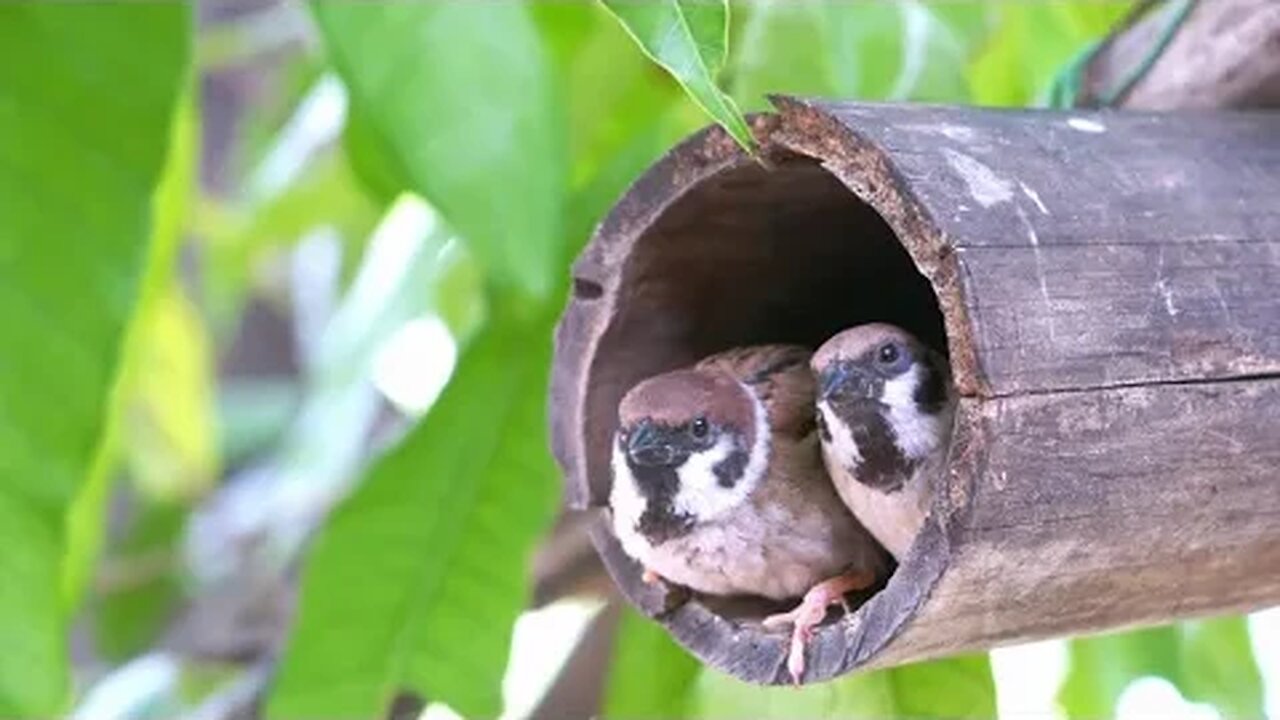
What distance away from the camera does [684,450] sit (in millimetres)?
1360

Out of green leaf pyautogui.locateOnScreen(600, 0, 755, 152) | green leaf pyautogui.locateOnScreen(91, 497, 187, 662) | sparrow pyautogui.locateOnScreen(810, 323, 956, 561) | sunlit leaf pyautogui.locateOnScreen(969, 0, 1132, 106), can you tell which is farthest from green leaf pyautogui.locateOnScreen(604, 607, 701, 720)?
green leaf pyautogui.locateOnScreen(91, 497, 187, 662)

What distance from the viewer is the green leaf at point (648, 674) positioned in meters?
→ 1.54

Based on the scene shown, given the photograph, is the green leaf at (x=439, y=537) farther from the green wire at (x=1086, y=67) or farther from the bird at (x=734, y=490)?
the green wire at (x=1086, y=67)

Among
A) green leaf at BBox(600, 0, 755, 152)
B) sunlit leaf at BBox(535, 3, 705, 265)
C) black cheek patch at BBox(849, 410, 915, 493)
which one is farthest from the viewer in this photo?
sunlit leaf at BBox(535, 3, 705, 265)

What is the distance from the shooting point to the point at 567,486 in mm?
1339

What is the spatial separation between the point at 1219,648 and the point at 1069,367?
2.39 ft

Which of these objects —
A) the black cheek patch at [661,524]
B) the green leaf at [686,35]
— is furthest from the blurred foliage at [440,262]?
the black cheek patch at [661,524]

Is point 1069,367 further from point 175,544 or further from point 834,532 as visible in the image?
point 175,544

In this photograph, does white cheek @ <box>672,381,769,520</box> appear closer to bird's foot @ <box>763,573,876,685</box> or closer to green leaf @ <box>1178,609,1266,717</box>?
bird's foot @ <box>763,573,876,685</box>

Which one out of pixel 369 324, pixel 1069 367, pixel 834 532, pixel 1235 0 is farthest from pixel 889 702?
pixel 369 324

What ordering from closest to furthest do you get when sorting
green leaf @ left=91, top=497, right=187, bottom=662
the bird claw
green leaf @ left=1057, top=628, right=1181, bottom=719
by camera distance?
the bird claw < green leaf @ left=1057, top=628, right=1181, bottom=719 < green leaf @ left=91, top=497, right=187, bottom=662

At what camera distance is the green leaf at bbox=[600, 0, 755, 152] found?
38.7 inches

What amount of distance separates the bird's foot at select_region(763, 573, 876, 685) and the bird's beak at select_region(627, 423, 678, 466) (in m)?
0.12

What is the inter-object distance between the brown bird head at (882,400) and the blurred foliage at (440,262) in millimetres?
148
